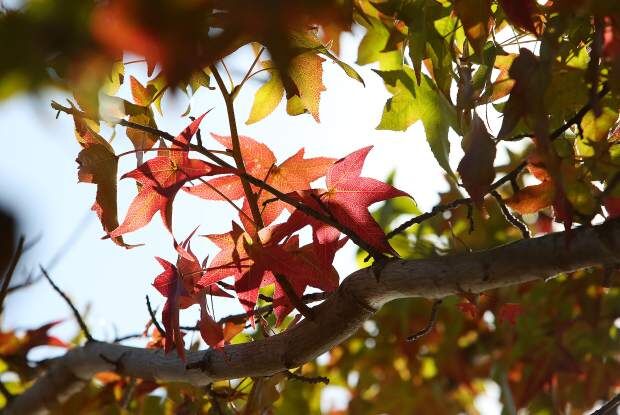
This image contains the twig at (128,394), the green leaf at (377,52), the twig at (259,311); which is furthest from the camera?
the twig at (128,394)

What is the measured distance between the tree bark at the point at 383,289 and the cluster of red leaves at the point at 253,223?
0.03m

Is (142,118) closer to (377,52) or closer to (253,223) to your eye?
(253,223)

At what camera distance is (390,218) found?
1545mm

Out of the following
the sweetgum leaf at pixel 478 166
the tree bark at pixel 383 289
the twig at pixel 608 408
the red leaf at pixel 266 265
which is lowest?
the twig at pixel 608 408

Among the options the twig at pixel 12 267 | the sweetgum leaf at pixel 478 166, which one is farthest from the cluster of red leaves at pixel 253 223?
the twig at pixel 12 267

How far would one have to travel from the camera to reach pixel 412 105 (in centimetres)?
79

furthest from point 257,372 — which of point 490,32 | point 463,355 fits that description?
point 463,355

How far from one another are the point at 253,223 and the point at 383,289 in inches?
5.9

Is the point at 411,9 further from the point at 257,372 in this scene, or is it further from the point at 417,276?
the point at 257,372

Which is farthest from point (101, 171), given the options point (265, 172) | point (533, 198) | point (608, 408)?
point (608, 408)

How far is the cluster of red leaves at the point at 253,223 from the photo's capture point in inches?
27.0

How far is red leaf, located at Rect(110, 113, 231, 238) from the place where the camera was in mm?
672

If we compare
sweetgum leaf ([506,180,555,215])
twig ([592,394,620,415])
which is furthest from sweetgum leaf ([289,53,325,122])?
twig ([592,394,620,415])

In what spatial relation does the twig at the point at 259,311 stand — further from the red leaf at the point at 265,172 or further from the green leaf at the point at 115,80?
the green leaf at the point at 115,80
